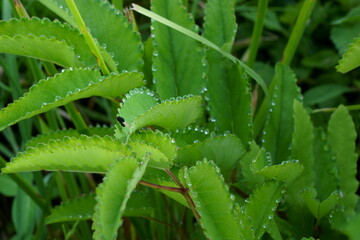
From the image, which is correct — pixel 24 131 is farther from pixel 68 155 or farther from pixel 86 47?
pixel 68 155

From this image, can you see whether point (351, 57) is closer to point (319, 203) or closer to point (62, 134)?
point (319, 203)

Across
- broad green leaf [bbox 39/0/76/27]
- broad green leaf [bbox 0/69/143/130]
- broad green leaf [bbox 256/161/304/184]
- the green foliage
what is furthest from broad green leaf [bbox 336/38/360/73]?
broad green leaf [bbox 39/0/76/27]

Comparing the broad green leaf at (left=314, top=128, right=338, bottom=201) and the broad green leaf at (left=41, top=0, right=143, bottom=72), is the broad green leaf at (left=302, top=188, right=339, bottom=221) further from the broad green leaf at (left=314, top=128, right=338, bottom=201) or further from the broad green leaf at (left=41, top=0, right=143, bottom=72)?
the broad green leaf at (left=41, top=0, right=143, bottom=72)

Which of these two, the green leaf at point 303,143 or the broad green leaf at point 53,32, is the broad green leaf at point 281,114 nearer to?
the green leaf at point 303,143

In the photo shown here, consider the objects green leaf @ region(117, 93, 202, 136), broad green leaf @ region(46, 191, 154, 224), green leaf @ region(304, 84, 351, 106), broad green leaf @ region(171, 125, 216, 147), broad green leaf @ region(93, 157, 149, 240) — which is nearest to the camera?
broad green leaf @ region(93, 157, 149, 240)

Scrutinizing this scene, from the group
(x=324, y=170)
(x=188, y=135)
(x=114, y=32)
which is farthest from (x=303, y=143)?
(x=114, y=32)

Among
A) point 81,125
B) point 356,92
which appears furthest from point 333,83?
point 81,125
